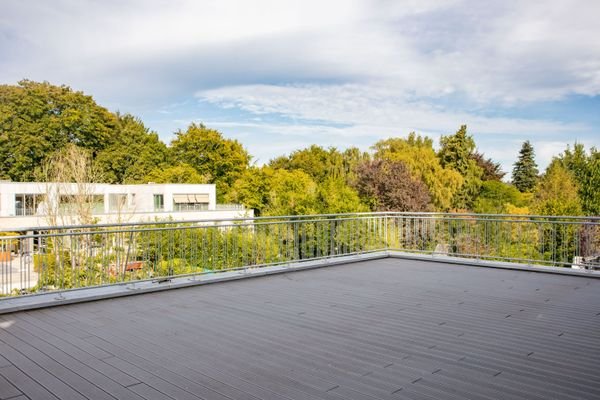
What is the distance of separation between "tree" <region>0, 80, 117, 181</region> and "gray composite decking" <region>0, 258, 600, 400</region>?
37403mm

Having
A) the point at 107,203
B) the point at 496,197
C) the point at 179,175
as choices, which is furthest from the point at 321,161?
the point at 107,203

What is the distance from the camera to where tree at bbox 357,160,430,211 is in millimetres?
28547

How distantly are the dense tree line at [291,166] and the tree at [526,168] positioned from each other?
0.10 meters

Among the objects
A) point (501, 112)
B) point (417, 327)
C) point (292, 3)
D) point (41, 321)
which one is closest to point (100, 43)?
point (292, 3)

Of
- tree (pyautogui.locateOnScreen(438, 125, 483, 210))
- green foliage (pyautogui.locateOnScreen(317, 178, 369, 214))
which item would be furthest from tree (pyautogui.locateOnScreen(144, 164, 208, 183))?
tree (pyautogui.locateOnScreen(438, 125, 483, 210))

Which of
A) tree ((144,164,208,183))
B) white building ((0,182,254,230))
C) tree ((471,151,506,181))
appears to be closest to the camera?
white building ((0,182,254,230))

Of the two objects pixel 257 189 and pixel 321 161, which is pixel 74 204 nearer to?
pixel 257 189

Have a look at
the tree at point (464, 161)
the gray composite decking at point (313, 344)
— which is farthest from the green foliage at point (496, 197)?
the gray composite decking at point (313, 344)

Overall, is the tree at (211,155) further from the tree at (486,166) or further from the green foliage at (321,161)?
the tree at (486,166)

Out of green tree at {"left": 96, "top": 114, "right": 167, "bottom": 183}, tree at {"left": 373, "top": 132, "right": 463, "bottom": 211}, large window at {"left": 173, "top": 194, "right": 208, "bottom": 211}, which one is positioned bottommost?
large window at {"left": 173, "top": 194, "right": 208, "bottom": 211}

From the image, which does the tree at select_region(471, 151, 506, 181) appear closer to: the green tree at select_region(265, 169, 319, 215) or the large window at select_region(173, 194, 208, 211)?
the green tree at select_region(265, 169, 319, 215)

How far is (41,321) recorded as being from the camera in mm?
4695

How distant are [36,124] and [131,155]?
779cm

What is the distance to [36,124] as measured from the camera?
38.2m
